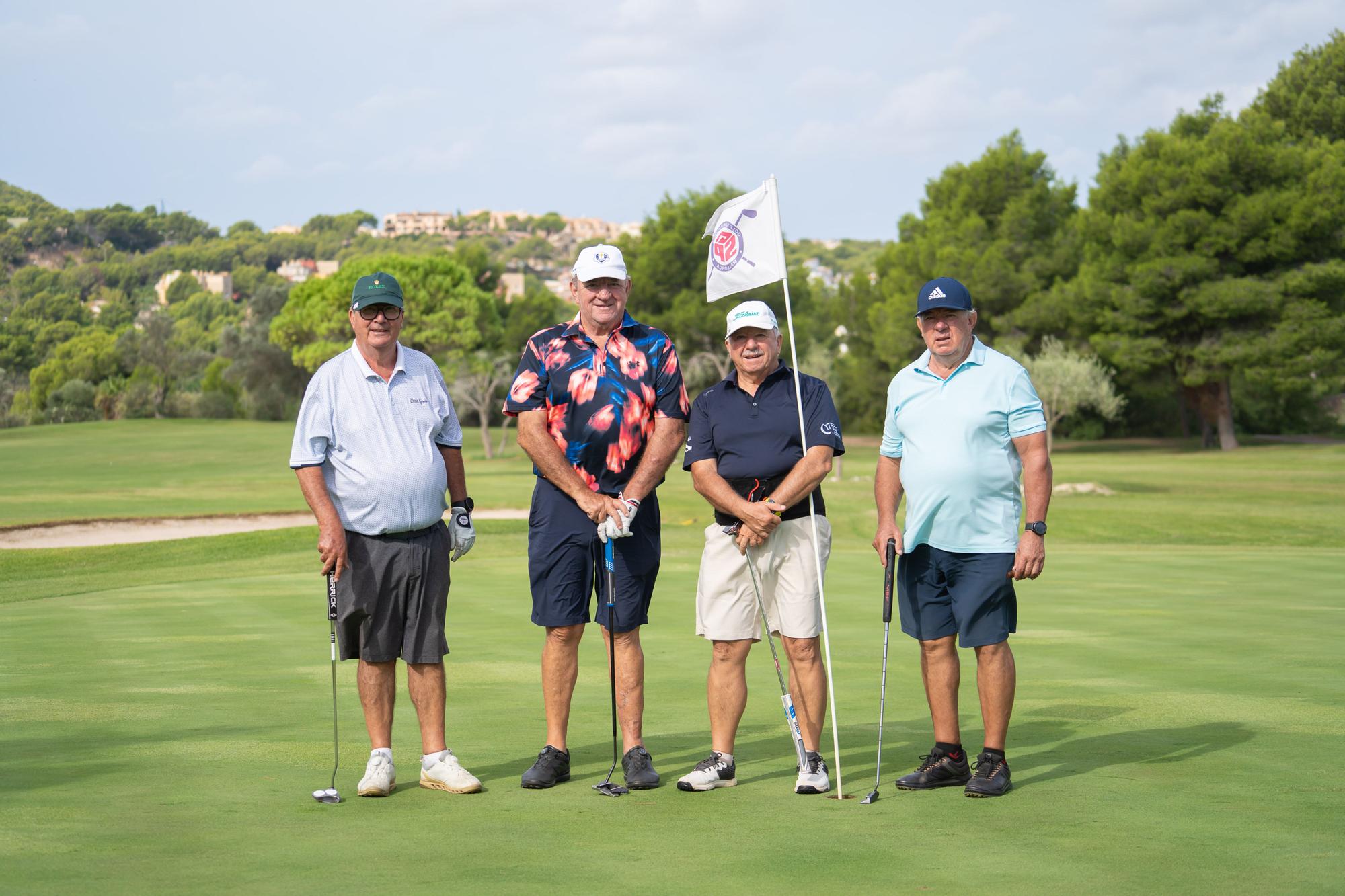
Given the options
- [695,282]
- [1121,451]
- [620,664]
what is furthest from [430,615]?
[695,282]

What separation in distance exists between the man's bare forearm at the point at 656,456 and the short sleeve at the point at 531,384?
497mm

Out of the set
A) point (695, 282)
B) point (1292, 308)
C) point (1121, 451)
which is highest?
point (695, 282)

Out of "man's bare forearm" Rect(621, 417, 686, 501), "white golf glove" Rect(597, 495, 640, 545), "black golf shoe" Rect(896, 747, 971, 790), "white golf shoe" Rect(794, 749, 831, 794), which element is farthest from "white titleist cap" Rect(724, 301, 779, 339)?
"black golf shoe" Rect(896, 747, 971, 790)

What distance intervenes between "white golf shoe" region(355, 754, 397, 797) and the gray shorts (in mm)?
418

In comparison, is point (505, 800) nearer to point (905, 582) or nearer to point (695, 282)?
point (905, 582)

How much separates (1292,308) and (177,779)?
48522 mm

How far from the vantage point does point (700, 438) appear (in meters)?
5.54

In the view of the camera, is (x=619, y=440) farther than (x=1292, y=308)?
No

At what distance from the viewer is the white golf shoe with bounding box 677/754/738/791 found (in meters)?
5.00

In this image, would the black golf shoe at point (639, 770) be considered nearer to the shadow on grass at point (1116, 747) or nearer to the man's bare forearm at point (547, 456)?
the man's bare forearm at point (547, 456)

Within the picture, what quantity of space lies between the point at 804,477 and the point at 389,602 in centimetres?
178

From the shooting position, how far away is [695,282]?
63.8 meters

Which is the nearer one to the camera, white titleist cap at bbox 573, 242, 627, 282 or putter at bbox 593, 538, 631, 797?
putter at bbox 593, 538, 631, 797

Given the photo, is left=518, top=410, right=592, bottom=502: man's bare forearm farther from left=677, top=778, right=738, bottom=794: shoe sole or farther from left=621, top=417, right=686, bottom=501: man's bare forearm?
left=677, top=778, right=738, bottom=794: shoe sole
